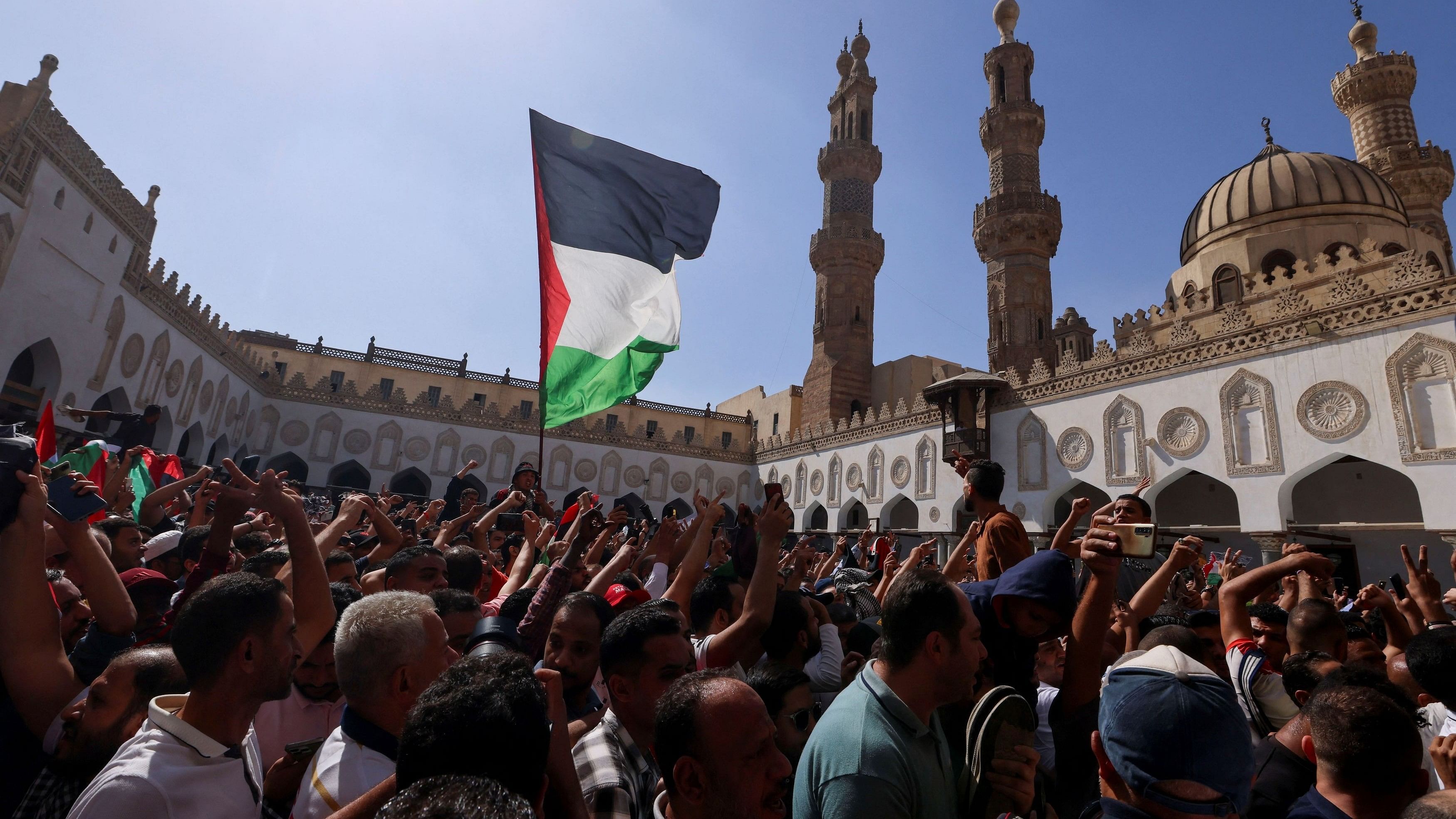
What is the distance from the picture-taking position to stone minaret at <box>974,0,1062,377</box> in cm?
2058

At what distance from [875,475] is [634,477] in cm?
1122

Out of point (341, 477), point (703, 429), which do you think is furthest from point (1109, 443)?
point (341, 477)

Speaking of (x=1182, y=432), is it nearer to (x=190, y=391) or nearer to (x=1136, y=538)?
(x=1136, y=538)

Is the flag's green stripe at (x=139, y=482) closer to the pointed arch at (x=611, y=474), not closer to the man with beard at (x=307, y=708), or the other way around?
the man with beard at (x=307, y=708)

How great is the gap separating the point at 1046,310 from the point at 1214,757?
846 inches

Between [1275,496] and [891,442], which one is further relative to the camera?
[891,442]

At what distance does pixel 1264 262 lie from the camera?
659 inches

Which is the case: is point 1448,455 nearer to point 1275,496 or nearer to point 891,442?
point 1275,496

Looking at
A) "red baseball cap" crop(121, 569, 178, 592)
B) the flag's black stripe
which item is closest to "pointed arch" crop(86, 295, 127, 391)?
the flag's black stripe

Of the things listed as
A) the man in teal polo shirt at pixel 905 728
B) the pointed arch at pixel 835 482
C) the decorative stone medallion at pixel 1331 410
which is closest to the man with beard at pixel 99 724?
the man in teal polo shirt at pixel 905 728

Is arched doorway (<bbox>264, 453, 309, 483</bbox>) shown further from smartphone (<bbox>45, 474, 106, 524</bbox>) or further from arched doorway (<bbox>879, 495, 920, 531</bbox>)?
smartphone (<bbox>45, 474, 106, 524</bbox>)

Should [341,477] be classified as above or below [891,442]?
below

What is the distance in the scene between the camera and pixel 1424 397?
10.6 m

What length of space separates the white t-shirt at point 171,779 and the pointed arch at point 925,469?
1797 cm
